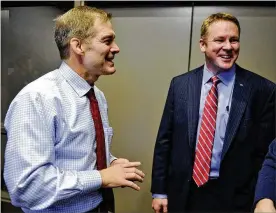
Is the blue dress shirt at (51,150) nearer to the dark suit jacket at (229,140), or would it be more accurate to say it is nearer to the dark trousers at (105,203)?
the dark trousers at (105,203)

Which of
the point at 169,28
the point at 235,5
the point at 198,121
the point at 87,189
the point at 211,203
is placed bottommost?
the point at 211,203

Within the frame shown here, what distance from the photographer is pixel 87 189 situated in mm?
1104

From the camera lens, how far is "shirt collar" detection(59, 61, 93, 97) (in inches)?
48.6

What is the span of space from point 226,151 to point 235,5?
979 millimetres

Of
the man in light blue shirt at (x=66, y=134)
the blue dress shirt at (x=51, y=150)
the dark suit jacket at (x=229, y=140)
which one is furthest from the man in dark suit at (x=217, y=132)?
the blue dress shirt at (x=51, y=150)

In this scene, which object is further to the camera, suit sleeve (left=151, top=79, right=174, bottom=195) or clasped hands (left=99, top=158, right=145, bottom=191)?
suit sleeve (left=151, top=79, right=174, bottom=195)

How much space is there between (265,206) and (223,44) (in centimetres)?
86

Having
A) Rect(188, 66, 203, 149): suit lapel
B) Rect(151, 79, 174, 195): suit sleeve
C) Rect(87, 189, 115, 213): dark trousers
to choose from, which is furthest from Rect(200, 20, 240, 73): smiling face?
Rect(87, 189, 115, 213): dark trousers

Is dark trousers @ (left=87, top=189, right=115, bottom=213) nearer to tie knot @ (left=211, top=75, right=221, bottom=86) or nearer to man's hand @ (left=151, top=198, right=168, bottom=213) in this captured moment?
man's hand @ (left=151, top=198, right=168, bottom=213)

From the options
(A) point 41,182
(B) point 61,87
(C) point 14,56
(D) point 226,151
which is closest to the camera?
(A) point 41,182

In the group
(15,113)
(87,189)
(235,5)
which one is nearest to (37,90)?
(15,113)

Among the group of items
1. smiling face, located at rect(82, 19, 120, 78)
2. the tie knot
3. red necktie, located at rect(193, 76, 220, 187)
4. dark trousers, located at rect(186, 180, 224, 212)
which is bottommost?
dark trousers, located at rect(186, 180, 224, 212)

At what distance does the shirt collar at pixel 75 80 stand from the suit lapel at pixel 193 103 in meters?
0.57

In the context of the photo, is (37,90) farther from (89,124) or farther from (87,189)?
(87,189)
